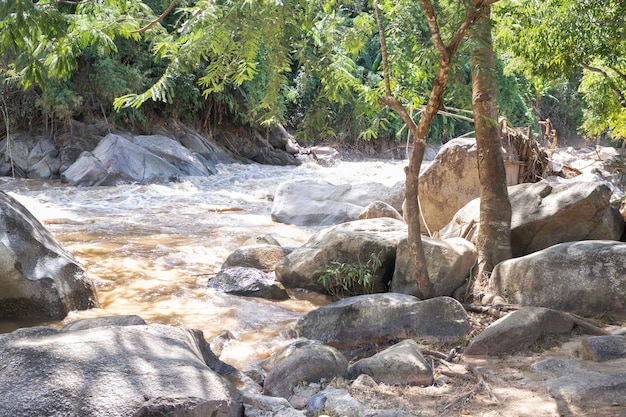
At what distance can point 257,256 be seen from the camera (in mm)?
7094

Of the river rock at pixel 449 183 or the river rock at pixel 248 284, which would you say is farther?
the river rock at pixel 449 183

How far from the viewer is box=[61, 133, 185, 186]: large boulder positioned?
13789mm

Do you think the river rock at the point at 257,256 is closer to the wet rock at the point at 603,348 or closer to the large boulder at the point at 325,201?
the large boulder at the point at 325,201

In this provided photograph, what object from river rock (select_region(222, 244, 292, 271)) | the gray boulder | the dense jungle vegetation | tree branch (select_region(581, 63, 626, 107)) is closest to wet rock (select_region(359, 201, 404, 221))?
the dense jungle vegetation

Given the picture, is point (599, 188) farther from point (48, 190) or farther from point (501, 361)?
point (48, 190)

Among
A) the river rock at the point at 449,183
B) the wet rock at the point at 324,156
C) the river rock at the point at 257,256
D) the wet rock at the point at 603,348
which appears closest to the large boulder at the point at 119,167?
the river rock at the point at 257,256

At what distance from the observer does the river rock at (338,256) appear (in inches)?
242

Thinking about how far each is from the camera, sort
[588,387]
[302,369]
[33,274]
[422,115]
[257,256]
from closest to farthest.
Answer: [588,387], [302,369], [33,274], [422,115], [257,256]

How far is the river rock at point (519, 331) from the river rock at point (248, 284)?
2.35 meters

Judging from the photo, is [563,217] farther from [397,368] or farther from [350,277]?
[397,368]

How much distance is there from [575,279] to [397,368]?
2.07 metres

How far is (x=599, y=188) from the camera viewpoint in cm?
599

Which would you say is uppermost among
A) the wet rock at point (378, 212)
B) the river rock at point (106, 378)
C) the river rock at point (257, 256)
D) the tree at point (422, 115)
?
the tree at point (422, 115)

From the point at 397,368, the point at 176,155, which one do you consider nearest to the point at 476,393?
the point at 397,368
